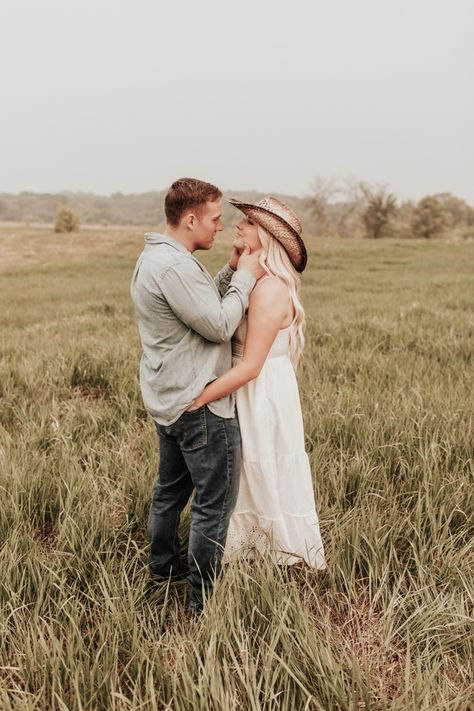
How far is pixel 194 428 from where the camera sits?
198 cm

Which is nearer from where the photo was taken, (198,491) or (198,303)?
(198,303)

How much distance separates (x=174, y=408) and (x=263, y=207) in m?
0.92

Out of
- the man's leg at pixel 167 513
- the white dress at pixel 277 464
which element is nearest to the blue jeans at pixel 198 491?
the man's leg at pixel 167 513

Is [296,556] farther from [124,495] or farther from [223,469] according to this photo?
[124,495]

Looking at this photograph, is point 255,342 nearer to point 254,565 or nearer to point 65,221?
point 254,565

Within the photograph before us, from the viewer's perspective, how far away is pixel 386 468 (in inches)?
113

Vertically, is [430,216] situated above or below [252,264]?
above

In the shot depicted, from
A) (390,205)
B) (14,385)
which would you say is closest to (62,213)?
(390,205)

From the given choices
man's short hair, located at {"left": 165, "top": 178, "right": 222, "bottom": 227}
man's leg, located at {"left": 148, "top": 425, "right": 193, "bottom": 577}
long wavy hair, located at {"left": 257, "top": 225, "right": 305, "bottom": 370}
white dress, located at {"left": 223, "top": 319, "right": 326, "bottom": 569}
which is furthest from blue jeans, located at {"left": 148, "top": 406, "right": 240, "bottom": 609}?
man's short hair, located at {"left": 165, "top": 178, "right": 222, "bottom": 227}

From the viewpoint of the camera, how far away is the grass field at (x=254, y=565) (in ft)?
4.79

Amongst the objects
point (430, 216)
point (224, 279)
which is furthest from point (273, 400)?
point (430, 216)

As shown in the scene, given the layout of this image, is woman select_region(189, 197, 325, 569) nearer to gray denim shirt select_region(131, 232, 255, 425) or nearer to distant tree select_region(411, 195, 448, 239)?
gray denim shirt select_region(131, 232, 255, 425)

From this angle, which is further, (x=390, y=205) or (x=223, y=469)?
(x=390, y=205)

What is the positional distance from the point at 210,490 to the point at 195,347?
2.03ft
